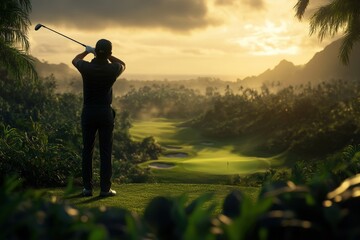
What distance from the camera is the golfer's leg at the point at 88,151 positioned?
24.6 feet

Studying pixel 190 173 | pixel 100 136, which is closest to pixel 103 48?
pixel 100 136

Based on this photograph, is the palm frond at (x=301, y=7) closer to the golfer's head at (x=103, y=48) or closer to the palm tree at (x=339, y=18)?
the palm tree at (x=339, y=18)

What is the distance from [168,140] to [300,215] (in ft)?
201

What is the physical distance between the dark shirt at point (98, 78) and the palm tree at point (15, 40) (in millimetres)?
9620

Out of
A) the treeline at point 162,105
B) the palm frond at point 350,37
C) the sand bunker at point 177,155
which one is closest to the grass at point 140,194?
the palm frond at point 350,37

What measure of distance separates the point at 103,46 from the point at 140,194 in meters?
2.77

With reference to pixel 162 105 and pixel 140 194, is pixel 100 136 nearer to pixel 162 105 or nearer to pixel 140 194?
pixel 140 194

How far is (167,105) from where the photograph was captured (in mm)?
115812

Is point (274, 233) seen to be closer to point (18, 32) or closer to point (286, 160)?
point (18, 32)

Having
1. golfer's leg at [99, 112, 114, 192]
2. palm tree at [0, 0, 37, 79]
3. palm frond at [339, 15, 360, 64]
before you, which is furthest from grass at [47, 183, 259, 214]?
palm frond at [339, 15, 360, 64]

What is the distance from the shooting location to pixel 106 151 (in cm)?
766

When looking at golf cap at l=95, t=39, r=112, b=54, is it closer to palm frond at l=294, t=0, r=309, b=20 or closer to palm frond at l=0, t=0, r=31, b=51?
palm frond at l=0, t=0, r=31, b=51

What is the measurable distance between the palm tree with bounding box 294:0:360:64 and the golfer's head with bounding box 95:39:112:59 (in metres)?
14.2

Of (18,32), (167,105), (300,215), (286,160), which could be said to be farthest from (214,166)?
(167,105)
